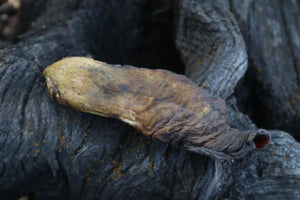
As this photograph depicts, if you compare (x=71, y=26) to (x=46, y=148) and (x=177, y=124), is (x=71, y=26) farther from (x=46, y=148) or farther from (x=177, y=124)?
(x=177, y=124)

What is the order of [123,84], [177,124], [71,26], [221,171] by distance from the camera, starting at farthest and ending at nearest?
[71,26] < [221,171] < [123,84] < [177,124]

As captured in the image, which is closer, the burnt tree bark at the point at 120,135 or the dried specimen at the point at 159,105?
the dried specimen at the point at 159,105

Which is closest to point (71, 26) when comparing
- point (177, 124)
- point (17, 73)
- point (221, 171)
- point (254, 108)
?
point (17, 73)

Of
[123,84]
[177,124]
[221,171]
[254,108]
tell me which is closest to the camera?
[177,124]

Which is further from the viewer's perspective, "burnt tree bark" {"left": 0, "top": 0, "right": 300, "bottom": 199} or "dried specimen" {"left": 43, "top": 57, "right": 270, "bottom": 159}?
"burnt tree bark" {"left": 0, "top": 0, "right": 300, "bottom": 199}
